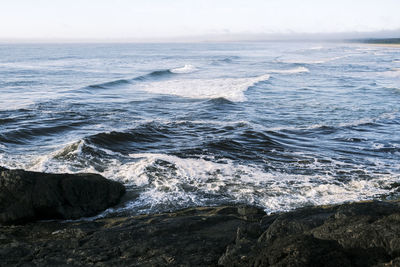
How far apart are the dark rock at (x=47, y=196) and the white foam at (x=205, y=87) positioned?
1529 cm

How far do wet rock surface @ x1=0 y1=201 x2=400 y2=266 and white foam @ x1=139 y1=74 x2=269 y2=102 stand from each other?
1651 cm

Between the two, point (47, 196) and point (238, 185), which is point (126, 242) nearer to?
point (47, 196)

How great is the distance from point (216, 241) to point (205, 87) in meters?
23.1

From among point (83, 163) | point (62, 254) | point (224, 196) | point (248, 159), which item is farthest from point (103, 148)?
point (62, 254)

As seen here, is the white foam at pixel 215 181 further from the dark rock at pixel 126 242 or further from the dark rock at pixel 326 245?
the dark rock at pixel 326 245

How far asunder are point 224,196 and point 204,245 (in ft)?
11.3

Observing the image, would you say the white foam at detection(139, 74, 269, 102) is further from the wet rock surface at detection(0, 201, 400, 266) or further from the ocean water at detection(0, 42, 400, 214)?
the wet rock surface at detection(0, 201, 400, 266)

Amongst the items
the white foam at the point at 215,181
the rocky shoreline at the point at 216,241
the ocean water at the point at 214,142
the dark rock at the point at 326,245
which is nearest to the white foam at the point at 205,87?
the ocean water at the point at 214,142

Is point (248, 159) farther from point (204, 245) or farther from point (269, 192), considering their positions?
point (204, 245)

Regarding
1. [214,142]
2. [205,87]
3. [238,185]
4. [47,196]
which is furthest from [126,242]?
[205,87]

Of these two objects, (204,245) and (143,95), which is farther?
(143,95)

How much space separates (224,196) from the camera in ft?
27.2

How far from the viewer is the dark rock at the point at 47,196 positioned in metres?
6.54

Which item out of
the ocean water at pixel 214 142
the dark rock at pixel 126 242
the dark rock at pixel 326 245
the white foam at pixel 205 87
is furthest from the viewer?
the white foam at pixel 205 87
